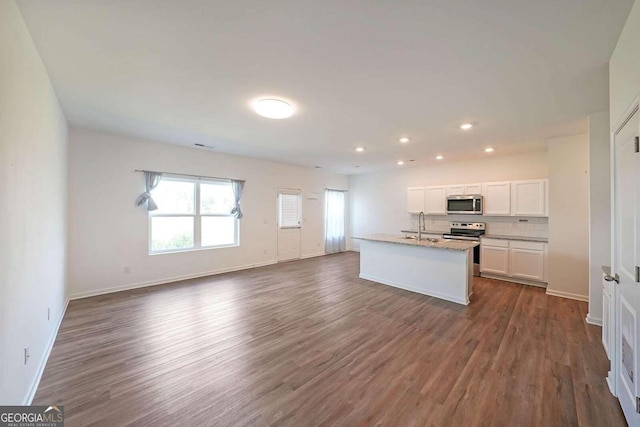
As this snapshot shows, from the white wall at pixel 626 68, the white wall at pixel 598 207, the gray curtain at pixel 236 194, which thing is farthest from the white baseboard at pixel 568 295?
the gray curtain at pixel 236 194

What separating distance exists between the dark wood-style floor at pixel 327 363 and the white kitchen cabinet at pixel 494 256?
113cm

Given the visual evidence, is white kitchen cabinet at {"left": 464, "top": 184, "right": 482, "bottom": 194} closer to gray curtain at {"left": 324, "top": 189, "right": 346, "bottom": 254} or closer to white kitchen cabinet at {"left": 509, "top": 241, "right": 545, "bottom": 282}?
white kitchen cabinet at {"left": 509, "top": 241, "right": 545, "bottom": 282}

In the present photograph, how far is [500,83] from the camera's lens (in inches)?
97.8

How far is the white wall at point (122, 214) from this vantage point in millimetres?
4098

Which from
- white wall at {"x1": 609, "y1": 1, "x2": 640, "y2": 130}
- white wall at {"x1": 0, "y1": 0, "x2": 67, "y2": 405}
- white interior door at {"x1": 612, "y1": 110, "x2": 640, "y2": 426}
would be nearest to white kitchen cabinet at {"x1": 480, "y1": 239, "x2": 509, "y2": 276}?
white interior door at {"x1": 612, "y1": 110, "x2": 640, "y2": 426}

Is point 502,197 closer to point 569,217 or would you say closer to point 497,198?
point 497,198

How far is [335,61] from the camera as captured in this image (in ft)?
7.03

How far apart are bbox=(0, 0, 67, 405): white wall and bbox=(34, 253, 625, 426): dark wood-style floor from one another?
0.46 m

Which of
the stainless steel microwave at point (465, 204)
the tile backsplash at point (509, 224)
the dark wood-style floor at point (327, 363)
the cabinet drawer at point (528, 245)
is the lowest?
the dark wood-style floor at point (327, 363)

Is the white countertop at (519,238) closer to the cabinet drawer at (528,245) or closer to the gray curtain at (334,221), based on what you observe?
the cabinet drawer at (528,245)

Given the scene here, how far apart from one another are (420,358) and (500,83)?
279 cm

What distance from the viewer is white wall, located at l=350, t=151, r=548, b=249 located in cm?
544

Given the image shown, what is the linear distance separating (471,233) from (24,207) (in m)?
6.85

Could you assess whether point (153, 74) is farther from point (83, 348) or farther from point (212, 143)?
point (83, 348)
